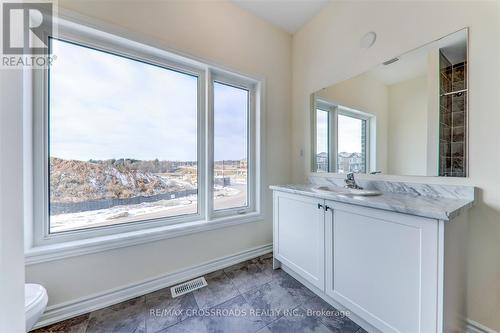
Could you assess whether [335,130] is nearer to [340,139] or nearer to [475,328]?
[340,139]

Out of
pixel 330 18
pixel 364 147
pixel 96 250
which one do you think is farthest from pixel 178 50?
pixel 364 147

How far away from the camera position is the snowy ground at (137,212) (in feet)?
4.72

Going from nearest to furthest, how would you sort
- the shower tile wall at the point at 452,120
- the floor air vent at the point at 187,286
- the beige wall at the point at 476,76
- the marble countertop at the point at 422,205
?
the marble countertop at the point at 422,205, the beige wall at the point at 476,76, the shower tile wall at the point at 452,120, the floor air vent at the point at 187,286

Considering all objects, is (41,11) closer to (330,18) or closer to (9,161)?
(9,161)

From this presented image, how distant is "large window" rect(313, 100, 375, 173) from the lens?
1.82m

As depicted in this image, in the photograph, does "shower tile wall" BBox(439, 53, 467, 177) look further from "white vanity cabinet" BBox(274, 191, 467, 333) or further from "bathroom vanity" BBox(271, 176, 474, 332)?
"white vanity cabinet" BBox(274, 191, 467, 333)

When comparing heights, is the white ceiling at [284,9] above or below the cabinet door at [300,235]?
above

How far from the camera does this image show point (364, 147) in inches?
71.2

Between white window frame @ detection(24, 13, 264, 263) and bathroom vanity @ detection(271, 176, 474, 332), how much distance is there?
86cm

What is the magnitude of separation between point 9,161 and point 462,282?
2085mm

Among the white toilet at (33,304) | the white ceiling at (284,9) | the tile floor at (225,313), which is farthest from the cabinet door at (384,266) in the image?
the white ceiling at (284,9)

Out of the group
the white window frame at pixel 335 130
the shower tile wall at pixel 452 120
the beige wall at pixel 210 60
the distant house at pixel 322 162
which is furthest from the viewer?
the distant house at pixel 322 162

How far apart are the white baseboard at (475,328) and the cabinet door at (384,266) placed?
556 millimetres

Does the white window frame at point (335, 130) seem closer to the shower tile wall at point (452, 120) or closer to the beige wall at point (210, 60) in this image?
the beige wall at point (210, 60)
